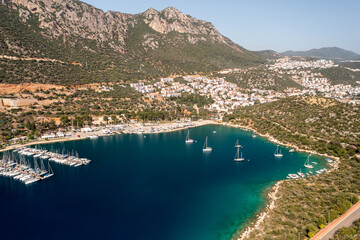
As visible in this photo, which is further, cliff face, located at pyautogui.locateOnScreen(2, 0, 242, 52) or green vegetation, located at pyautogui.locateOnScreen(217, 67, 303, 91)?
green vegetation, located at pyautogui.locateOnScreen(217, 67, 303, 91)

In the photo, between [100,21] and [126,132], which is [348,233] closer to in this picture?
[126,132]

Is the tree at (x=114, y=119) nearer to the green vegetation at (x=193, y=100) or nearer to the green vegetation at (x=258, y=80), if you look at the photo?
the green vegetation at (x=193, y=100)

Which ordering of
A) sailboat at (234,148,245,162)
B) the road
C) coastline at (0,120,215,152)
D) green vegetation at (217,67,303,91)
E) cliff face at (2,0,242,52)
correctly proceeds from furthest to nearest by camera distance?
green vegetation at (217,67,303,91), cliff face at (2,0,242,52), coastline at (0,120,215,152), sailboat at (234,148,245,162), the road

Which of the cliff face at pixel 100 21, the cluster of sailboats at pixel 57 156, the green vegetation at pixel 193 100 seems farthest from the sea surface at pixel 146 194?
the cliff face at pixel 100 21

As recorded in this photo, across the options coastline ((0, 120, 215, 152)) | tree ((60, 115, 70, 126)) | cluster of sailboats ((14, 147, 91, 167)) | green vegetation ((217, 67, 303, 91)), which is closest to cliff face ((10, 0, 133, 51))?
tree ((60, 115, 70, 126))

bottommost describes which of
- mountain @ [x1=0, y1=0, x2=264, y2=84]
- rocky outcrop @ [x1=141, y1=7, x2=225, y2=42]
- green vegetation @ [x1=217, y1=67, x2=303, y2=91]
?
green vegetation @ [x1=217, y1=67, x2=303, y2=91]

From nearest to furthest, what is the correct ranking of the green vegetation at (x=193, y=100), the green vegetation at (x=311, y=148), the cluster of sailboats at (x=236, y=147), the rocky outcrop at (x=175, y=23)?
the green vegetation at (x=311, y=148) → the cluster of sailboats at (x=236, y=147) → the green vegetation at (x=193, y=100) → the rocky outcrop at (x=175, y=23)

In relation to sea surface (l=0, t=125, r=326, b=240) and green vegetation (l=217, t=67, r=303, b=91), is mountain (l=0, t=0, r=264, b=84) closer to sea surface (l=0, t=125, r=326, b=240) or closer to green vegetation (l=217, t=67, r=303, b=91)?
green vegetation (l=217, t=67, r=303, b=91)
